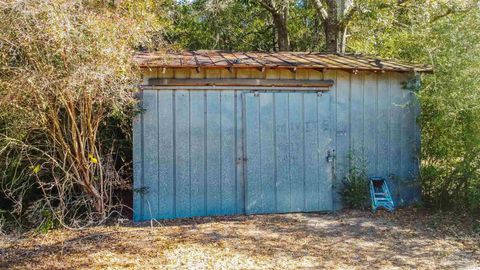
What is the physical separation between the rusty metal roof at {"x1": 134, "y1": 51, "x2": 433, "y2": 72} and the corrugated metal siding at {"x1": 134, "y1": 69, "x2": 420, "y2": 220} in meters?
0.18

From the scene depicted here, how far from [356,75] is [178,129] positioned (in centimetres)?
295

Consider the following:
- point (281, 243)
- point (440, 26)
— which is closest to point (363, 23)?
point (440, 26)

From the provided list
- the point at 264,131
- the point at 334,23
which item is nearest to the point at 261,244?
the point at 264,131

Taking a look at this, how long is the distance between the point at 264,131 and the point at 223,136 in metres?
0.63

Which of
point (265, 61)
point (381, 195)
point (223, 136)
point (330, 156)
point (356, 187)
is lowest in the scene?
point (381, 195)

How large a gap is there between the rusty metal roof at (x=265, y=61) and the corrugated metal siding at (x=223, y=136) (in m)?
0.18

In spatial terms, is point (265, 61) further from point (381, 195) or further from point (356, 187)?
point (381, 195)

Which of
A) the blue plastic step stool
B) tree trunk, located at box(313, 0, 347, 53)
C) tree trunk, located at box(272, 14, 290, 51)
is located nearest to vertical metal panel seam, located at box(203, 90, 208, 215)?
the blue plastic step stool

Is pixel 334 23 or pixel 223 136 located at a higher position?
pixel 334 23

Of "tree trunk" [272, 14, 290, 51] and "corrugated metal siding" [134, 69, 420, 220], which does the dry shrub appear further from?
"tree trunk" [272, 14, 290, 51]

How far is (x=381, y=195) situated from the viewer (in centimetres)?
686

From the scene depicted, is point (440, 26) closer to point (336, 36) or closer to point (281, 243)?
point (281, 243)

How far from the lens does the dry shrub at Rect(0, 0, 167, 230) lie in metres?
4.35

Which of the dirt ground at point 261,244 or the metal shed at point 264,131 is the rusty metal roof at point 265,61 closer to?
the metal shed at point 264,131
